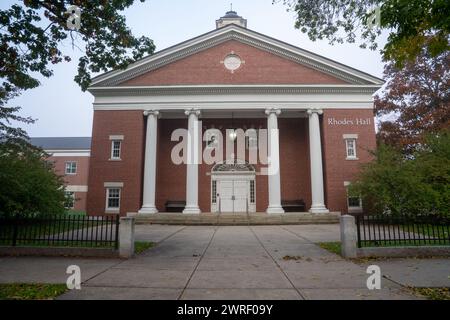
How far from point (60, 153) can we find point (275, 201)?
36.7 metres

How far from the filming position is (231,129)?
86.6ft

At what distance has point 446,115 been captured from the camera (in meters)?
26.6

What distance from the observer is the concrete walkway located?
519cm

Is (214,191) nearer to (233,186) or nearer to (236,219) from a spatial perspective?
(233,186)

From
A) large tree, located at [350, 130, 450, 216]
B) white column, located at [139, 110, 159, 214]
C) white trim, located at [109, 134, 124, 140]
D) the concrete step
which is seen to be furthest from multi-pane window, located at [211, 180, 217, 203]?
large tree, located at [350, 130, 450, 216]

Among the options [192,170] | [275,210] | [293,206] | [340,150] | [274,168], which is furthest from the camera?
[293,206]

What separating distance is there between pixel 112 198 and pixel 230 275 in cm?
1875

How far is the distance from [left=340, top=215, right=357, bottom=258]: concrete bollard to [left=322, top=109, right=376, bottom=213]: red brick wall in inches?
588

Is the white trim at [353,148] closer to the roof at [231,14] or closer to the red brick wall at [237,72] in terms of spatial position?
the red brick wall at [237,72]

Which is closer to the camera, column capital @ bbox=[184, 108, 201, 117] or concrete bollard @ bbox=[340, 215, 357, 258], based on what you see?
concrete bollard @ bbox=[340, 215, 357, 258]

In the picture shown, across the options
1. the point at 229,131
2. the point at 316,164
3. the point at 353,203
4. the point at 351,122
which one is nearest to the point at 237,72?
the point at 229,131

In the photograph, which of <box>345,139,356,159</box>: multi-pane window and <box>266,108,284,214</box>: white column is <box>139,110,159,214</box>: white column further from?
<box>345,139,356,159</box>: multi-pane window
